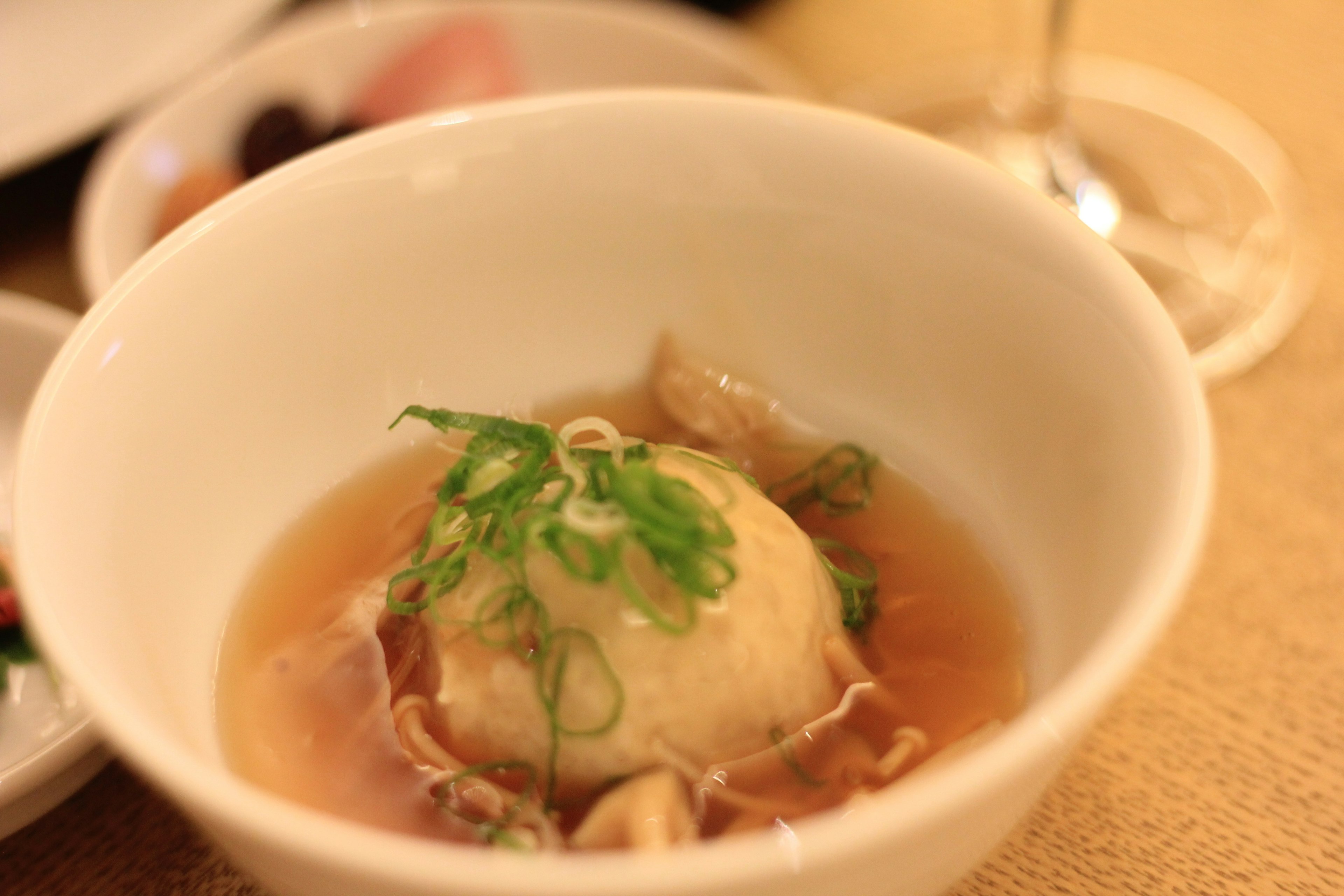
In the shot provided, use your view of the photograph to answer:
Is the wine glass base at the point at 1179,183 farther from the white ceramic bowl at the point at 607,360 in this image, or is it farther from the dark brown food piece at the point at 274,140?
the dark brown food piece at the point at 274,140

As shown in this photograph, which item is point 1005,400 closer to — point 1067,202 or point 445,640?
point 445,640

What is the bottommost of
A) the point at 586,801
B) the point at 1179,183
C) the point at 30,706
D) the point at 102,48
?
the point at 1179,183

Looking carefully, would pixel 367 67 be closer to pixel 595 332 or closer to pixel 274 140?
pixel 274 140

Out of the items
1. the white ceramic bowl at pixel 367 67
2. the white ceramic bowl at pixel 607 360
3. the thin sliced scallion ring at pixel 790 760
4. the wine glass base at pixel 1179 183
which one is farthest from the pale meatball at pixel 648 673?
the white ceramic bowl at pixel 367 67

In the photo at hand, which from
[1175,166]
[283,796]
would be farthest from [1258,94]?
[283,796]

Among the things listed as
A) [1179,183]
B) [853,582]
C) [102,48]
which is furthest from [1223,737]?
[102,48]

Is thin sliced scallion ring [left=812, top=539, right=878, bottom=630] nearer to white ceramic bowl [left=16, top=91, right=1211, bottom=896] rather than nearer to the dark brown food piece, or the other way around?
white ceramic bowl [left=16, top=91, right=1211, bottom=896]
